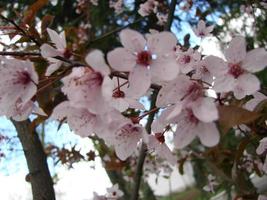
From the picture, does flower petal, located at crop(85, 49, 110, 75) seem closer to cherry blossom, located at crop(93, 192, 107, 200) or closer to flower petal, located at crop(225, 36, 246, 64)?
flower petal, located at crop(225, 36, 246, 64)

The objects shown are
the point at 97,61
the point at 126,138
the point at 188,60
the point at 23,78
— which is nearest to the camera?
the point at 97,61

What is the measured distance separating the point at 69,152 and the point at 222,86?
65.3 inches

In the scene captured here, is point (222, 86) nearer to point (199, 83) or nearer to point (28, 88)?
point (199, 83)

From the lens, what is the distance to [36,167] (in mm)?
1938

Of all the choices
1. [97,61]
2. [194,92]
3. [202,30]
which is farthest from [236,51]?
[202,30]

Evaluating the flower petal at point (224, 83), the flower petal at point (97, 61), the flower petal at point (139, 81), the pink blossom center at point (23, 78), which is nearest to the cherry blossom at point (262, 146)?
the flower petal at point (224, 83)

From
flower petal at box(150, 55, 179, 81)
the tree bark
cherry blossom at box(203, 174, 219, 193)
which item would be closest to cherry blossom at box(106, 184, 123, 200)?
the tree bark

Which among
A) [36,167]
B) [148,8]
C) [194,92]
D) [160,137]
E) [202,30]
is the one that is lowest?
[36,167]

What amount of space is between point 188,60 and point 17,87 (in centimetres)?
59

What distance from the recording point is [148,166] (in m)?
4.84

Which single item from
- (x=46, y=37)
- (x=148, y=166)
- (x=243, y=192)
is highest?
(x=46, y=37)

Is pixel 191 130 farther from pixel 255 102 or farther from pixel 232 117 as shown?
pixel 255 102

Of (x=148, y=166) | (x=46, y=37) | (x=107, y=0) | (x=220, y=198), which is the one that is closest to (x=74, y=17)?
(x=107, y=0)

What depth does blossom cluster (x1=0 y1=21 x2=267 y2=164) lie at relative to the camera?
32.1 inches
